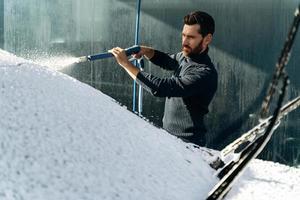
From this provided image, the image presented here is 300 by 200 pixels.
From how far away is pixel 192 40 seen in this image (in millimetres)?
2377

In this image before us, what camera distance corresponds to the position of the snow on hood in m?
0.89

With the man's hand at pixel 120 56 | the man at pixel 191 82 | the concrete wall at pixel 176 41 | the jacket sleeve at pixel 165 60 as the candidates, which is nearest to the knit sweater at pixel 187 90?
the man at pixel 191 82

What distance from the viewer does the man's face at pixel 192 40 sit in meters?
2.35

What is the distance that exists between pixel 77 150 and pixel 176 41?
3340 millimetres

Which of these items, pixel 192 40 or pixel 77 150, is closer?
pixel 77 150

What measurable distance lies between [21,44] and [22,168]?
14.0 ft

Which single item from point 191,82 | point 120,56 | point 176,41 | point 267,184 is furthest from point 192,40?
→ point 176,41

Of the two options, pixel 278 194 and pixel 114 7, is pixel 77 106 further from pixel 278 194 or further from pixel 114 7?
pixel 114 7

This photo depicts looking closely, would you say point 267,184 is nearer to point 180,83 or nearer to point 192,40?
point 180,83

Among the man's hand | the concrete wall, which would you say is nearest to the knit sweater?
the man's hand

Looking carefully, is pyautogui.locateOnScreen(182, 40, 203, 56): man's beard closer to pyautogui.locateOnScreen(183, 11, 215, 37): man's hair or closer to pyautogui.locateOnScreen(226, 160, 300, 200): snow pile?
pyautogui.locateOnScreen(183, 11, 215, 37): man's hair

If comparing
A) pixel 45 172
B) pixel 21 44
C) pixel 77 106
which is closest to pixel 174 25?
pixel 21 44

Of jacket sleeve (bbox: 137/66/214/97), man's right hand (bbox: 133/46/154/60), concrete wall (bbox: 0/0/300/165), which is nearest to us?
jacket sleeve (bbox: 137/66/214/97)

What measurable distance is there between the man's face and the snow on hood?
109 cm
